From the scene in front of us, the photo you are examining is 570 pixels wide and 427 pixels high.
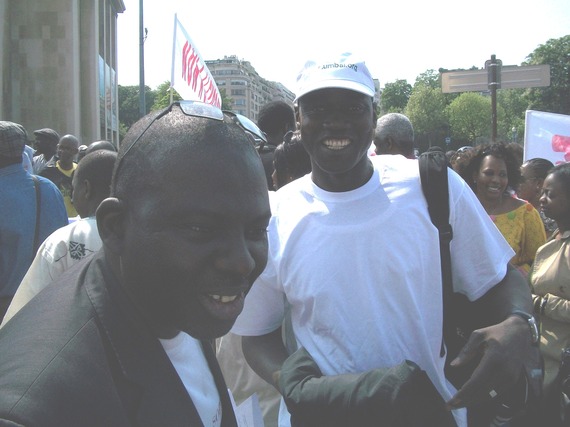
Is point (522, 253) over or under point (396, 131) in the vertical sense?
under

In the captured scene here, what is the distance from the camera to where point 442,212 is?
204 centimetres

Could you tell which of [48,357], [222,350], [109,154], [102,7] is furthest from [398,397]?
[102,7]

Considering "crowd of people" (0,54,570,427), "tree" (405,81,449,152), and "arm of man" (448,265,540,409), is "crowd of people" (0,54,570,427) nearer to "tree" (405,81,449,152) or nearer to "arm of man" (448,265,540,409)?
"arm of man" (448,265,540,409)

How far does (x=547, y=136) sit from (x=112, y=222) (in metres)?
7.09

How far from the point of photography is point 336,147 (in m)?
2.16

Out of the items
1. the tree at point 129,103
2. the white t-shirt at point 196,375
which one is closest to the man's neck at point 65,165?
the white t-shirt at point 196,375

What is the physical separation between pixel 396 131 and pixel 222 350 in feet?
7.99

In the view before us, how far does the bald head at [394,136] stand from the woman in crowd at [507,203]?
0.52 metres

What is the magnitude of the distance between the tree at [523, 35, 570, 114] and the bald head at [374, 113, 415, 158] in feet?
204

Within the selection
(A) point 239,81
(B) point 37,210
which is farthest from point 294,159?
(A) point 239,81

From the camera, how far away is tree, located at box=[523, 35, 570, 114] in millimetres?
63062

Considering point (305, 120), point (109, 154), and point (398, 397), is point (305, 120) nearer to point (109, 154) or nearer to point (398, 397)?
point (398, 397)

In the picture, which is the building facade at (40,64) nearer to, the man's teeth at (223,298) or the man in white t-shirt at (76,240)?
the man in white t-shirt at (76,240)

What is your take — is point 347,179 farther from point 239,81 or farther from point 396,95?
point 239,81
